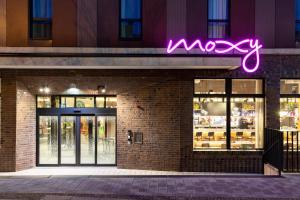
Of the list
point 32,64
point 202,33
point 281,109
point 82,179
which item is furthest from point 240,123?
point 32,64

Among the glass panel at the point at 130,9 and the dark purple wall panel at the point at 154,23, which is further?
the glass panel at the point at 130,9

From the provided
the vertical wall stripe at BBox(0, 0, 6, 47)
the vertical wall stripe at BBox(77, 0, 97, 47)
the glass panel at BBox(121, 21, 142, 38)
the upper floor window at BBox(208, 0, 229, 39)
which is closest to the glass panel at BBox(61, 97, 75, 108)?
the vertical wall stripe at BBox(77, 0, 97, 47)

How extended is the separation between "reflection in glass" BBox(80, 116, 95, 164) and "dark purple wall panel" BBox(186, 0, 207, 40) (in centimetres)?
494

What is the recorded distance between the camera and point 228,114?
15.1m

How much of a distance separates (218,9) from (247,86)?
2922 millimetres

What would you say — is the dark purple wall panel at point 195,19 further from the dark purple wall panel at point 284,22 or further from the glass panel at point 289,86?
the glass panel at point 289,86

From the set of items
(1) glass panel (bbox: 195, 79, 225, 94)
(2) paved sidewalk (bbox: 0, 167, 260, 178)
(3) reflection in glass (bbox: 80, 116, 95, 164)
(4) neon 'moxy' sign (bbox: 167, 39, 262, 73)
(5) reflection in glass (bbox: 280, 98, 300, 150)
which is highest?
(4) neon 'moxy' sign (bbox: 167, 39, 262, 73)

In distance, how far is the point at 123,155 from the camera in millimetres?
15609

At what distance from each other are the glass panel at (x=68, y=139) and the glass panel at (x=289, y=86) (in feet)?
25.3

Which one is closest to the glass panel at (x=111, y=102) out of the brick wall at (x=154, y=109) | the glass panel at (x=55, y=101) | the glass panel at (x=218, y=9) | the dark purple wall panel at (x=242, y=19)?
the brick wall at (x=154, y=109)

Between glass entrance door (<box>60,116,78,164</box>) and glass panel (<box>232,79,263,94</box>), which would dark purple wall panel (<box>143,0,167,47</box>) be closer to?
glass panel (<box>232,79,263,94</box>)

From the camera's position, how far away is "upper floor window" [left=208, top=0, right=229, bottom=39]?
1522 cm

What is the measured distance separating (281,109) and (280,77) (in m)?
1.14

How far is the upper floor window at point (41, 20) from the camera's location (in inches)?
606
